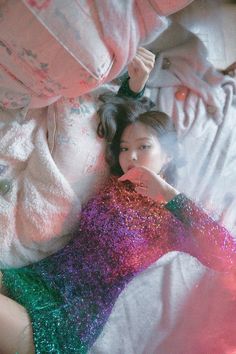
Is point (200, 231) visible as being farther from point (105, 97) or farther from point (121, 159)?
point (105, 97)

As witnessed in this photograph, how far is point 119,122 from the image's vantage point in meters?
0.96

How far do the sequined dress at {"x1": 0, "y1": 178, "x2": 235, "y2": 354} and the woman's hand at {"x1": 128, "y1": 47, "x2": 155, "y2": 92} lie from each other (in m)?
0.23

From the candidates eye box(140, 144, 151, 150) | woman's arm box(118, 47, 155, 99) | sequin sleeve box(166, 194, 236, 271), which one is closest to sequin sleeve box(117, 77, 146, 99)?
woman's arm box(118, 47, 155, 99)

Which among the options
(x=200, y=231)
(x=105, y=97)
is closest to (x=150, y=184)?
(x=200, y=231)

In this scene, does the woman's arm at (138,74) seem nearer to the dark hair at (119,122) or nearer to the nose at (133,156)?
the dark hair at (119,122)

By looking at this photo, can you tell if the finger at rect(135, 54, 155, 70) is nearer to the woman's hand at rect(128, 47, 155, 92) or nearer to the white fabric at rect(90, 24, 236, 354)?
the woman's hand at rect(128, 47, 155, 92)

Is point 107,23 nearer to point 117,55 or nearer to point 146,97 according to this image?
point 117,55

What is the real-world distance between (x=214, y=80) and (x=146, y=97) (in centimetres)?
21

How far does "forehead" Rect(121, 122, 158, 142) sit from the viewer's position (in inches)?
Result: 36.1

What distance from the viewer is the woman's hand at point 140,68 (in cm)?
94

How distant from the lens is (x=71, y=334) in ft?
2.61

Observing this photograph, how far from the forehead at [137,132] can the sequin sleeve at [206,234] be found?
7.1 inches

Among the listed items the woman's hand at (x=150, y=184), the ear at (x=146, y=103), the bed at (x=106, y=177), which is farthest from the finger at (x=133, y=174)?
the ear at (x=146, y=103)

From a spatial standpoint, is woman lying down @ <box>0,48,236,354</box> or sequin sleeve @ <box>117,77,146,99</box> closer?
woman lying down @ <box>0,48,236,354</box>
